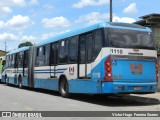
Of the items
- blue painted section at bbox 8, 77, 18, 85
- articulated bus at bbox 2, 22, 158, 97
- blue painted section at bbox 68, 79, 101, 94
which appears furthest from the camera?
blue painted section at bbox 8, 77, 18, 85

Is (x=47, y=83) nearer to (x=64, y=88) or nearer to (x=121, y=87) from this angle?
(x=64, y=88)

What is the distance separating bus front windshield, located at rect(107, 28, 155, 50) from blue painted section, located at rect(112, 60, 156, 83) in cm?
64

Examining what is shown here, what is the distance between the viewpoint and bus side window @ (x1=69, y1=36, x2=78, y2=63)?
17.5m

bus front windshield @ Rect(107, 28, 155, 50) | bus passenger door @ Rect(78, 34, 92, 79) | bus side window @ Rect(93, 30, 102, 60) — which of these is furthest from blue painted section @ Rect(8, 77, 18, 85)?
bus front windshield @ Rect(107, 28, 155, 50)

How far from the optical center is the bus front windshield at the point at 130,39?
15.2m

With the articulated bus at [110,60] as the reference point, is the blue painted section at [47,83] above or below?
below

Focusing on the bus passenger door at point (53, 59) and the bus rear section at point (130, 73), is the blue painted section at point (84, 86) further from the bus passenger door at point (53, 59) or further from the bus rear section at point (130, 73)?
the bus passenger door at point (53, 59)

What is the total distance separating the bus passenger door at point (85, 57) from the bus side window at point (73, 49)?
0.46m

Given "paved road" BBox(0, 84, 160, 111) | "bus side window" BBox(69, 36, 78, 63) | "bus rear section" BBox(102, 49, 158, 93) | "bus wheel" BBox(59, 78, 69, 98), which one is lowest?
"paved road" BBox(0, 84, 160, 111)

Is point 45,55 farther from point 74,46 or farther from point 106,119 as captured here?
point 106,119

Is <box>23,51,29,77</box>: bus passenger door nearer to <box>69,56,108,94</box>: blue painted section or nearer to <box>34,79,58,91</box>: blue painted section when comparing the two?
<box>34,79,58,91</box>: blue painted section

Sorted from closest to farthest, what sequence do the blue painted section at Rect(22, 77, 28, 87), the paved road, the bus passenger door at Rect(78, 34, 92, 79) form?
the paved road
the bus passenger door at Rect(78, 34, 92, 79)
the blue painted section at Rect(22, 77, 28, 87)

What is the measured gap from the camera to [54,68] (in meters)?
20.2

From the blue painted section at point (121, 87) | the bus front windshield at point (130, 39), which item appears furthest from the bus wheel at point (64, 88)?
the bus front windshield at point (130, 39)
